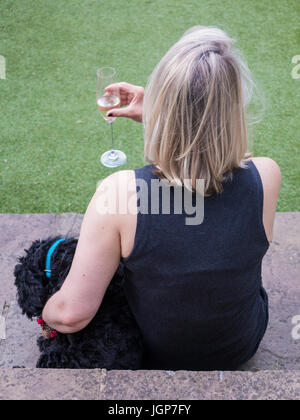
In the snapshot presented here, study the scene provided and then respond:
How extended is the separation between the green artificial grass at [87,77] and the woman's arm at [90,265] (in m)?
1.61

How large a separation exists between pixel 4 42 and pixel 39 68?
607 millimetres

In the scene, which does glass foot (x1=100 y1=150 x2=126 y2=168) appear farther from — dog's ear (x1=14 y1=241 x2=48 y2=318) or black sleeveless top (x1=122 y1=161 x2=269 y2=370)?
black sleeveless top (x1=122 y1=161 x2=269 y2=370)

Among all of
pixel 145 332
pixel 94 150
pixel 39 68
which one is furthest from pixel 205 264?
pixel 39 68

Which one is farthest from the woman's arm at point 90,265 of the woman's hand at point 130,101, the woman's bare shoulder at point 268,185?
the woman's hand at point 130,101

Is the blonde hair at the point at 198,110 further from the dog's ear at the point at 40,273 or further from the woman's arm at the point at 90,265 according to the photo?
Result: the dog's ear at the point at 40,273

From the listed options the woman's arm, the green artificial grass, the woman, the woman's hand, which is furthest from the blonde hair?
the green artificial grass

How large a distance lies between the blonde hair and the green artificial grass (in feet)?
5.75

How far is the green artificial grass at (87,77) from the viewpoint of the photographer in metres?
2.99

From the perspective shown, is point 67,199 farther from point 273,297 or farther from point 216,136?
point 216,136

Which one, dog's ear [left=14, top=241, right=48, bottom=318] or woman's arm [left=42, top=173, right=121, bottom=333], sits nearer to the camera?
woman's arm [left=42, top=173, right=121, bottom=333]

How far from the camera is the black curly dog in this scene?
4.52 feet

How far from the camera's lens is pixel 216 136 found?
3.57 ft

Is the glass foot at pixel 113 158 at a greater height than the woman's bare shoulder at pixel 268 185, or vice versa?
the woman's bare shoulder at pixel 268 185

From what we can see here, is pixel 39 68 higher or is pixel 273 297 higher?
pixel 39 68
